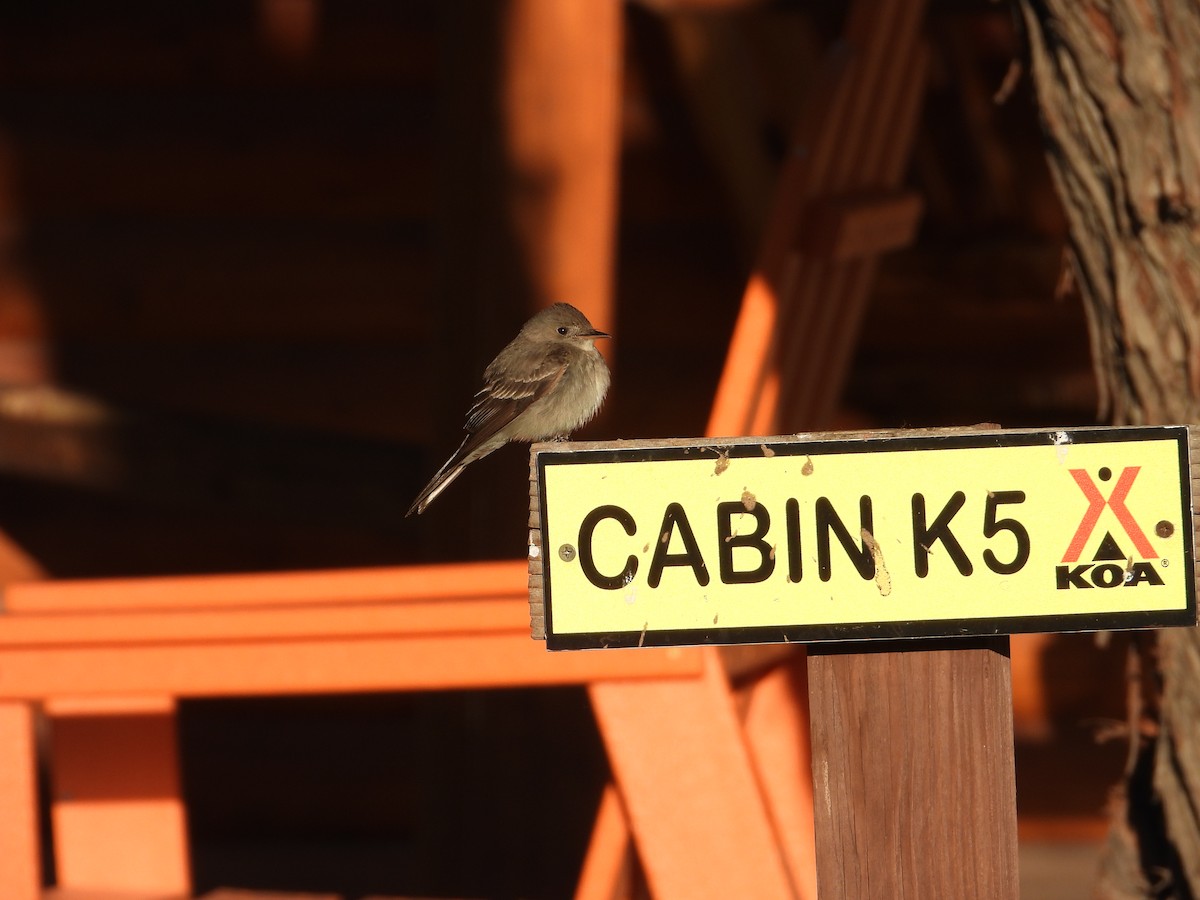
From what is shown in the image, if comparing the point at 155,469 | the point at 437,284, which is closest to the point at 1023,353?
the point at 437,284

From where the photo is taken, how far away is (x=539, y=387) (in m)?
3.66

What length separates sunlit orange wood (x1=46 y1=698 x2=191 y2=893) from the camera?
9.08ft

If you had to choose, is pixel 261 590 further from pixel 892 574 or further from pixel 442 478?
pixel 892 574

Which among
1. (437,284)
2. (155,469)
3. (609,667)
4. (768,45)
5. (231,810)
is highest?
(768,45)

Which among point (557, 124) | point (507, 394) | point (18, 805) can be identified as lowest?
point (18, 805)

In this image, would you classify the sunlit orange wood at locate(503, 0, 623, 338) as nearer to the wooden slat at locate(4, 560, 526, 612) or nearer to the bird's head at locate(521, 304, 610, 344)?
the bird's head at locate(521, 304, 610, 344)

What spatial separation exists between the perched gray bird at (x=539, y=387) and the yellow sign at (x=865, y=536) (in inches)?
60.1

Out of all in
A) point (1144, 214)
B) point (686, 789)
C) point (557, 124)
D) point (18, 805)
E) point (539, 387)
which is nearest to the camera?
point (686, 789)

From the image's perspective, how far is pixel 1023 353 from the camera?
18.7ft

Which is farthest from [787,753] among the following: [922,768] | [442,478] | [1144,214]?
[922,768]

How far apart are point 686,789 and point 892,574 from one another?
0.74 metres

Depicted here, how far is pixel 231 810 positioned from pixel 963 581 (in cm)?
494

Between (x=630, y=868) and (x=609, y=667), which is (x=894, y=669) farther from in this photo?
(x=630, y=868)

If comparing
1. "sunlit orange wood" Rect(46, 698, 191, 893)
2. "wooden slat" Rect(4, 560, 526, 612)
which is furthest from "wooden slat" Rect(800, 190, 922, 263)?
"sunlit orange wood" Rect(46, 698, 191, 893)
